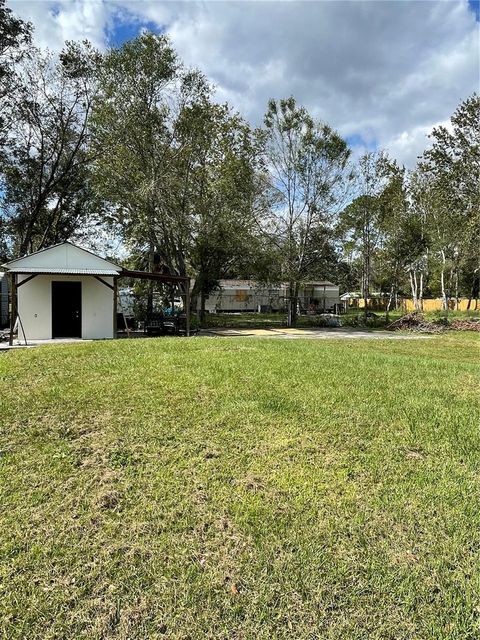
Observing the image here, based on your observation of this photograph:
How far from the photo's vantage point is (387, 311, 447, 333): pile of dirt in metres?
19.8

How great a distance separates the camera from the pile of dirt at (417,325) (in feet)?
64.9

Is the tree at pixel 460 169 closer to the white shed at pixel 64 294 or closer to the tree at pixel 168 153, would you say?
the tree at pixel 168 153

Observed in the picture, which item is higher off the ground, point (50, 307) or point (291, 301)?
point (291, 301)

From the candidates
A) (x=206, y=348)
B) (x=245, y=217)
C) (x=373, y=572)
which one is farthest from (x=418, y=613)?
(x=245, y=217)

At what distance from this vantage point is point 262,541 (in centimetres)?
259

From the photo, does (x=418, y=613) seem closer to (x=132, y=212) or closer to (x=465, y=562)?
(x=465, y=562)

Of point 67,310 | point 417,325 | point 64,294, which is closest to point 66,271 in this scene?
point 64,294

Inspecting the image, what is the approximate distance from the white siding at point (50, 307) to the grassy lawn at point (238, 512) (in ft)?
35.7

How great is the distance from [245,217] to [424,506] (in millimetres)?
18387

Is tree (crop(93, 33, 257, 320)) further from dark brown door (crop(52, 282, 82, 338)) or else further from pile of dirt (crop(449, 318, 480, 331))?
pile of dirt (crop(449, 318, 480, 331))

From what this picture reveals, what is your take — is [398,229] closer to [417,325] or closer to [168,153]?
[417,325]

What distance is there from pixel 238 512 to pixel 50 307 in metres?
14.2

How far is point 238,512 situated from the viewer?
2857 millimetres

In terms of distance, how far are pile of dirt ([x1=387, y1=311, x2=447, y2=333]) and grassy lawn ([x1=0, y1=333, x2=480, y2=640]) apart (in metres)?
15.8
